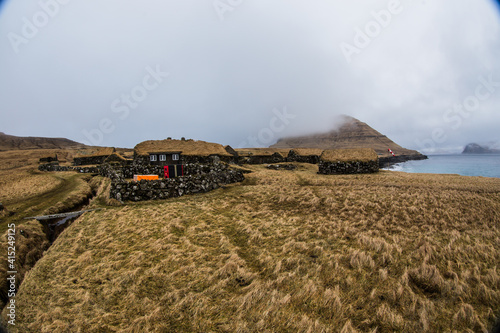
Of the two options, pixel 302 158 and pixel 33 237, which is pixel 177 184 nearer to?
pixel 33 237

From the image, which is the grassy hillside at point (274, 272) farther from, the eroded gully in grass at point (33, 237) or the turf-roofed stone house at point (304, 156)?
the turf-roofed stone house at point (304, 156)

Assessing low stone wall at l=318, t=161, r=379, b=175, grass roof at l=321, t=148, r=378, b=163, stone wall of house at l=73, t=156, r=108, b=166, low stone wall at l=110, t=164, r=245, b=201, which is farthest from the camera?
stone wall of house at l=73, t=156, r=108, b=166

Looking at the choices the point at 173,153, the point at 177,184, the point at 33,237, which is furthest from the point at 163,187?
the point at 173,153

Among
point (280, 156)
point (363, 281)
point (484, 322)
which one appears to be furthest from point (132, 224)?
point (280, 156)

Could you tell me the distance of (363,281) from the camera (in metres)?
7.01

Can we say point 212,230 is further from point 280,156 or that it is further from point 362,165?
point 280,156

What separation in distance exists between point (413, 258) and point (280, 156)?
158 ft

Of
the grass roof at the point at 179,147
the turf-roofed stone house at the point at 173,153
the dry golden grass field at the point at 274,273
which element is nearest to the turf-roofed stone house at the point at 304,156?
the turf-roofed stone house at the point at 173,153

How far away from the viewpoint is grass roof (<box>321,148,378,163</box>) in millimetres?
34156

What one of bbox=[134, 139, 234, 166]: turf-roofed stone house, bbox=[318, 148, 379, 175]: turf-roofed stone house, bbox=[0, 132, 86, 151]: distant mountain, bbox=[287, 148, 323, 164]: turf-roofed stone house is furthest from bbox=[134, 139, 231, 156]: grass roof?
bbox=[0, 132, 86, 151]: distant mountain

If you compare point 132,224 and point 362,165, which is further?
point 362,165

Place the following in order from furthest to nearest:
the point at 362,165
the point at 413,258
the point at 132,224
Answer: the point at 362,165 → the point at 132,224 → the point at 413,258

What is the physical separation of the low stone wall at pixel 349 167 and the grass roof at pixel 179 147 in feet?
74.9

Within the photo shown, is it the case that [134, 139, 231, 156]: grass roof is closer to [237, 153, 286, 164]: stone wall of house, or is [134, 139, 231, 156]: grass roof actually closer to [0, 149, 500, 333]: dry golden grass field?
[237, 153, 286, 164]: stone wall of house
